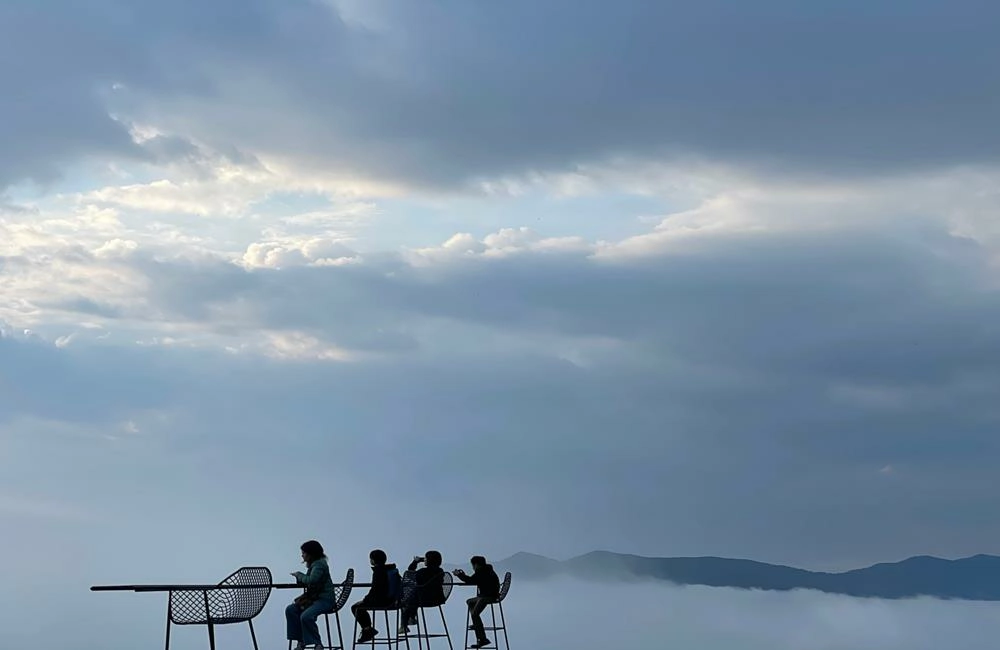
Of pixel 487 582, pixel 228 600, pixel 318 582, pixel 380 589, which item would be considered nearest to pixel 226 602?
Answer: pixel 228 600

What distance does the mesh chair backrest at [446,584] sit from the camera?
14.1 meters

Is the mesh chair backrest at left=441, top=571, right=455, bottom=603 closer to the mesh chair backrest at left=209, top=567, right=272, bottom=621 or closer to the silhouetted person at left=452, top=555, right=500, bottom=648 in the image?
the silhouetted person at left=452, top=555, right=500, bottom=648

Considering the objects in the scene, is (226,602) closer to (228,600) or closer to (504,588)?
(228,600)

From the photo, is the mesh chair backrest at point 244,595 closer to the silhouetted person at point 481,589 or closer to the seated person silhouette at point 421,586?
the seated person silhouette at point 421,586

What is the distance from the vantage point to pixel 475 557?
50.3 ft

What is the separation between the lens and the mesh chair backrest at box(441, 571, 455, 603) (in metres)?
14.1

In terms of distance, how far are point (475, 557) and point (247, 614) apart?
5.42 metres

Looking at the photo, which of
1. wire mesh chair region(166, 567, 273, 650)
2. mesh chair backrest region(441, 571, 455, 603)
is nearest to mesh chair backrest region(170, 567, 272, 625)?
wire mesh chair region(166, 567, 273, 650)

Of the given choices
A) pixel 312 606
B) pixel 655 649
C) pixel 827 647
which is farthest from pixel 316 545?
pixel 655 649

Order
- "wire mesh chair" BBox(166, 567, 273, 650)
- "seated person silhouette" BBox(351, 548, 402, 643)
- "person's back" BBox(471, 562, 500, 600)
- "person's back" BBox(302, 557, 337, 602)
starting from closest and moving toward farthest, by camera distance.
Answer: "wire mesh chair" BBox(166, 567, 273, 650) < "person's back" BBox(302, 557, 337, 602) < "seated person silhouette" BBox(351, 548, 402, 643) < "person's back" BBox(471, 562, 500, 600)

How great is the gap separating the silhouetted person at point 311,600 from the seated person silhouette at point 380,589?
3.17 feet

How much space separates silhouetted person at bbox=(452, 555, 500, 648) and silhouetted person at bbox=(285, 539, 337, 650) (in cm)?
359

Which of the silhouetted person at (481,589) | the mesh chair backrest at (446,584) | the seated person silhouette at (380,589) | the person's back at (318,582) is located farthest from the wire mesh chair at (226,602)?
the silhouetted person at (481,589)

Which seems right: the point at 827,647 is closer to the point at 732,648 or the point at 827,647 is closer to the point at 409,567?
the point at 732,648
